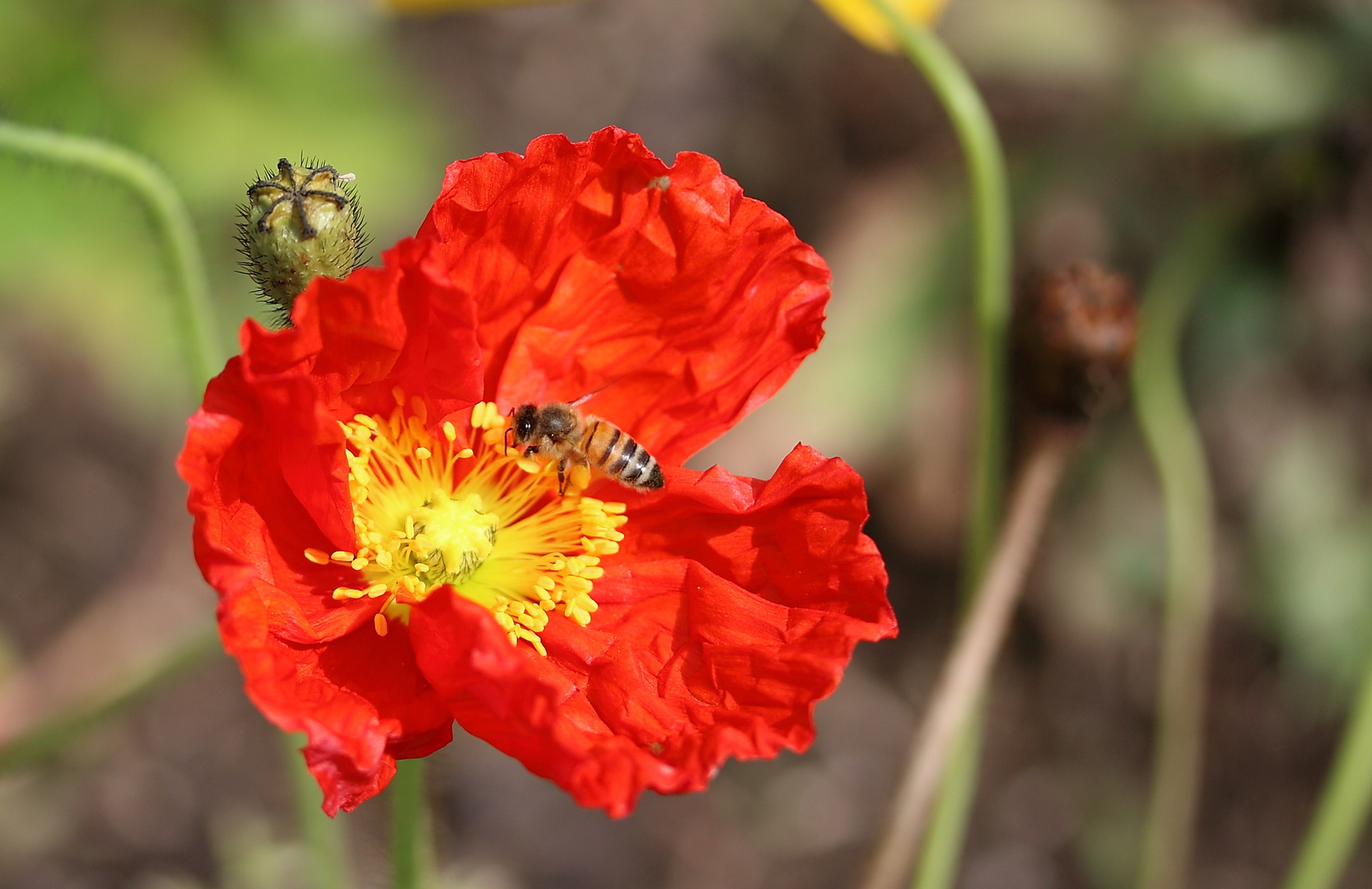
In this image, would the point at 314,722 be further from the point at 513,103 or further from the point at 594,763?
the point at 513,103

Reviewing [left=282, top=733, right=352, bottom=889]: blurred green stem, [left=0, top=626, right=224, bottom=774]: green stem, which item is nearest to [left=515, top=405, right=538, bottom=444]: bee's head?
[left=0, top=626, right=224, bottom=774]: green stem

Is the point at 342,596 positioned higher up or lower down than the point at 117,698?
higher up

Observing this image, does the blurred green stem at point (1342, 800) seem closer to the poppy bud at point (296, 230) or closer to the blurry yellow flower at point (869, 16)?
the blurry yellow flower at point (869, 16)

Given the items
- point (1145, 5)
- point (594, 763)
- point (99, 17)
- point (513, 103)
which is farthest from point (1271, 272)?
point (99, 17)

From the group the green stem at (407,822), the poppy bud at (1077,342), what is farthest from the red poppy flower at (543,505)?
the poppy bud at (1077,342)

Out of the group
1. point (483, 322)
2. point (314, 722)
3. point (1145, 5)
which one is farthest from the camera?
point (1145, 5)

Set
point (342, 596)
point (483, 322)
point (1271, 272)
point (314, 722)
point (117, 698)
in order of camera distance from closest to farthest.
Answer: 1. point (314, 722)
2. point (342, 596)
3. point (483, 322)
4. point (117, 698)
5. point (1271, 272)

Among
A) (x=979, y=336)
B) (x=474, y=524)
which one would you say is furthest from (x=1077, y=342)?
(x=474, y=524)
